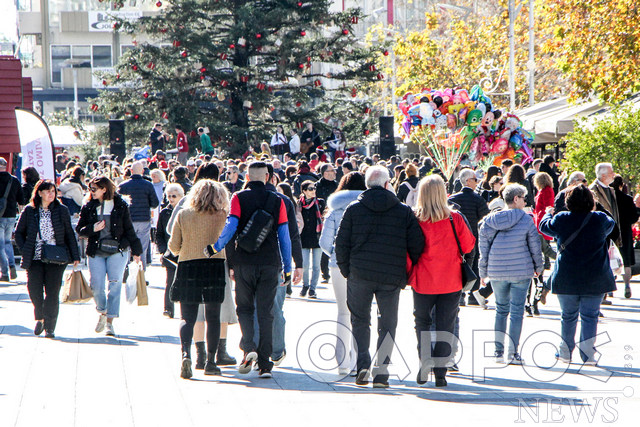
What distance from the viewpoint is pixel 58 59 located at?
6512 cm

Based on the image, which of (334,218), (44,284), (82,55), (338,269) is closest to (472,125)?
(44,284)

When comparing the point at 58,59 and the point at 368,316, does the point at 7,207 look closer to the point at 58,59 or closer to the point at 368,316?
the point at 368,316

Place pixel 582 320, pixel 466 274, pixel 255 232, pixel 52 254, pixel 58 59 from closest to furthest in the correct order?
1. pixel 466 274
2. pixel 255 232
3. pixel 582 320
4. pixel 52 254
5. pixel 58 59

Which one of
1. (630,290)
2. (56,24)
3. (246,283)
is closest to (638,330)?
(630,290)

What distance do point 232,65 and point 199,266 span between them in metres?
29.8

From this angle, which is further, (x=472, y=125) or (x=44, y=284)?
(x=472, y=125)

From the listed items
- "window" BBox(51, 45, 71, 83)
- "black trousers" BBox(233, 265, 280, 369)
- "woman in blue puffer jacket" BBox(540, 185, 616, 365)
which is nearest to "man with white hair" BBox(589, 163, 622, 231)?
"woman in blue puffer jacket" BBox(540, 185, 616, 365)

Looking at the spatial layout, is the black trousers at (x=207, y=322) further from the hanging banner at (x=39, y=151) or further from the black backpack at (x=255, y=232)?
the hanging banner at (x=39, y=151)

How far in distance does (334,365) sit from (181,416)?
212 centimetres

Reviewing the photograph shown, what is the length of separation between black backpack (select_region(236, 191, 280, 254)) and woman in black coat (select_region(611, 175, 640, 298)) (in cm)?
604

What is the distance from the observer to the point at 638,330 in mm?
10406

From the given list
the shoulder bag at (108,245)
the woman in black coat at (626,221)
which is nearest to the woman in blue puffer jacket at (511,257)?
the shoulder bag at (108,245)

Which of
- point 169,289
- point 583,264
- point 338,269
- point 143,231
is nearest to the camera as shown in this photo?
point 338,269

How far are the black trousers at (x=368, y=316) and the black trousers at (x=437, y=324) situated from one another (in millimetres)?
216
